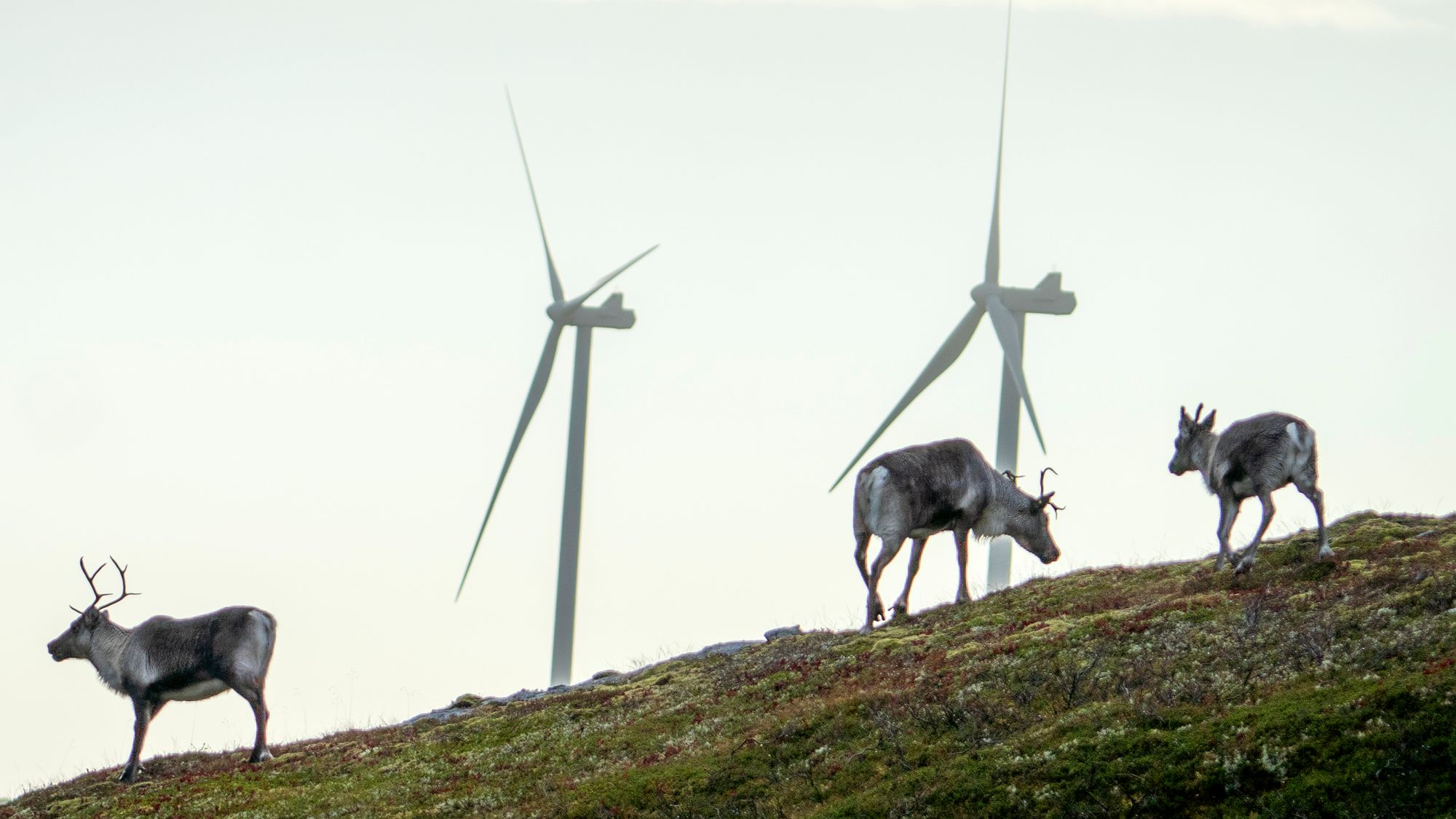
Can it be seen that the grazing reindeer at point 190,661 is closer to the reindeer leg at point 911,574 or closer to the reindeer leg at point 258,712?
the reindeer leg at point 258,712

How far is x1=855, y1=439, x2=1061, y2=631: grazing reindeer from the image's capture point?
1268 inches

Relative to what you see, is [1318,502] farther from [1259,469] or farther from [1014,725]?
[1014,725]

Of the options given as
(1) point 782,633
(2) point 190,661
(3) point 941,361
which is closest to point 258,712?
(2) point 190,661

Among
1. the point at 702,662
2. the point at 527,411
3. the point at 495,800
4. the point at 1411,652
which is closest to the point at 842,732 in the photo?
the point at 495,800

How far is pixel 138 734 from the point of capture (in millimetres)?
30891

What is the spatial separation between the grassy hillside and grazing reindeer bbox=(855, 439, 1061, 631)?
1.78 metres

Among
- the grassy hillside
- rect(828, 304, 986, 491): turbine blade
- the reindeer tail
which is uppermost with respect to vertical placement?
rect(828, 304, 986, 491): turbine blade

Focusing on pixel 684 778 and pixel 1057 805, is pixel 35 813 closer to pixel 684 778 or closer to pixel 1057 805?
pixel 684 778

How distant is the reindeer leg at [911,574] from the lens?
32594 millimetres

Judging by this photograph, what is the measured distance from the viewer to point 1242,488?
27000 mm

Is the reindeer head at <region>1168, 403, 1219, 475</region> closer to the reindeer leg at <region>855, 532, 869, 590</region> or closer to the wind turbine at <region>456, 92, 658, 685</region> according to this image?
the reindeer leg at <region>855, 532, 869, 590</region>

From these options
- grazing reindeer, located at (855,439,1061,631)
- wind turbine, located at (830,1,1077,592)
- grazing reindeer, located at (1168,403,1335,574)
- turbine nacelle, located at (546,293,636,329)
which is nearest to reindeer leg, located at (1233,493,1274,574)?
grazing reindeer, located at (1168,403,1335,574)

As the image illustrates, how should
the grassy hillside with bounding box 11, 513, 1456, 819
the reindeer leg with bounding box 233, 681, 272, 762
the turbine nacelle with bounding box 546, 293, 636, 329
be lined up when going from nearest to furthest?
the grassy hillside with bounding box 11, 513, 1456, 819 → the reindeer leg with bounding box 233, 681, 272, 762 → the turbine nacelle with bounding box 546, 293, 636, 329

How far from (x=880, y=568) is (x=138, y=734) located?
49.9 feet
